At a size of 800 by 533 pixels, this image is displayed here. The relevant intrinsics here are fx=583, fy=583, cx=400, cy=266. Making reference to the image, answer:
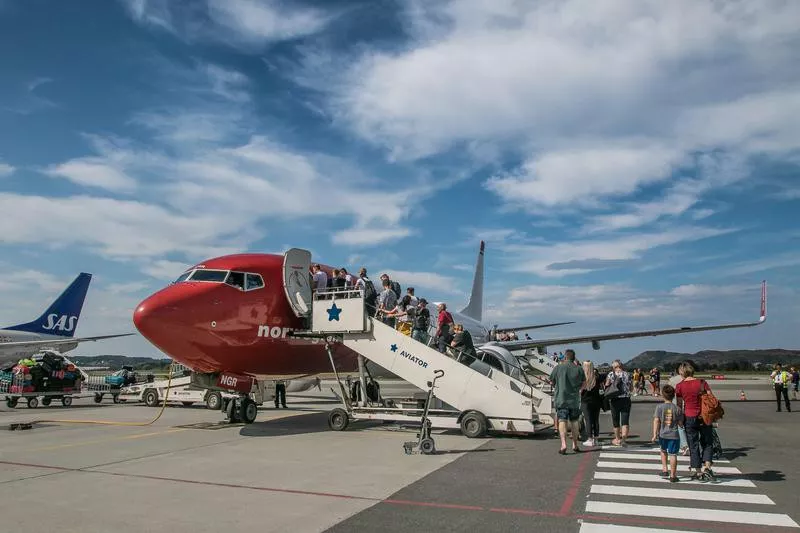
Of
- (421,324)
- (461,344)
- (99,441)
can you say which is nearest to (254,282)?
(421,324)

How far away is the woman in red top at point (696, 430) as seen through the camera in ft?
27.3

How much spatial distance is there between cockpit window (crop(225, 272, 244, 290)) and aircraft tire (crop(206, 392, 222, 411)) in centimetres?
828

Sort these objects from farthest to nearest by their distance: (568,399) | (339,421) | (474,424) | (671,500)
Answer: (339,421)
(474,424)
(568,399)
(671,500)

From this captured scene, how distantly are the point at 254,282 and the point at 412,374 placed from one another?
177 inches

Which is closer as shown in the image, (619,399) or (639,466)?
(639,466)

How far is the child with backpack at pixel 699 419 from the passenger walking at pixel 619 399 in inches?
144

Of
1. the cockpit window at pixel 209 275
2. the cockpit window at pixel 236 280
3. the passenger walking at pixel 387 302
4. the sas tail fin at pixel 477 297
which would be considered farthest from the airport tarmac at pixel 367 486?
the sas tail fin at pixel 477 297

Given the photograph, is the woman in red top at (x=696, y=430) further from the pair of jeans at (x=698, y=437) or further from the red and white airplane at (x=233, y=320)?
the red and white airplane at (x=233, y=320)

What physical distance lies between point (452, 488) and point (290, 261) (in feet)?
28.5

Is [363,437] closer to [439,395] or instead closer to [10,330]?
[439,395]

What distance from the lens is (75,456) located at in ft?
33.9

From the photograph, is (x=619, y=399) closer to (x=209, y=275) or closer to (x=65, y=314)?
(x=209, y=275)

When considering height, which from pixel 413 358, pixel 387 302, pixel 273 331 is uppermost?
pixel 387 302

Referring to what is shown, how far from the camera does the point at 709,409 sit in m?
8.23
